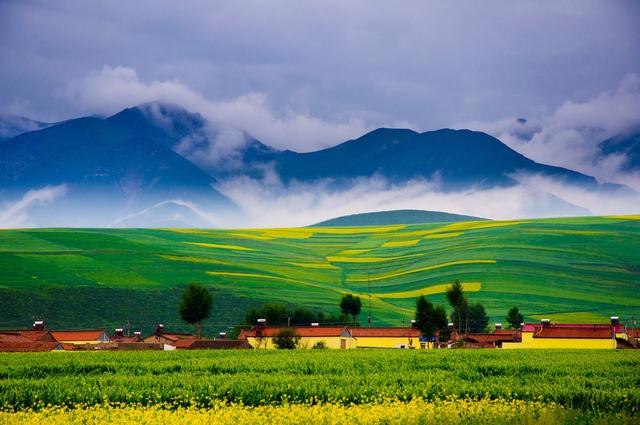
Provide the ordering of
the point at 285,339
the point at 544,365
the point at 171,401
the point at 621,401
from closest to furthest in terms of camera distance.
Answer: the point at 621,401 → the point at 171,401 → the point at 544,365 → the point at 285,339

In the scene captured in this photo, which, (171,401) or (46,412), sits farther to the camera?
(171,401)

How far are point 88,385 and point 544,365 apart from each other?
24.5 m

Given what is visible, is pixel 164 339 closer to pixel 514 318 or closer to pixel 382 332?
pixel 382 332

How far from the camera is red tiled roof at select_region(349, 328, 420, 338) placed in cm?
11300

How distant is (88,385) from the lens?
42.3m

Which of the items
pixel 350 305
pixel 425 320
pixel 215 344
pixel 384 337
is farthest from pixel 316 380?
pixel 350 305

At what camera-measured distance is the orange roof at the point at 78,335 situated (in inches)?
4195

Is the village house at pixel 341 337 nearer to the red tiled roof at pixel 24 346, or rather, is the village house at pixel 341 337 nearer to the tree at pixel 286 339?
the tree at pixel 286 339

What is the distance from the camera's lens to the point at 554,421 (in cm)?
3062

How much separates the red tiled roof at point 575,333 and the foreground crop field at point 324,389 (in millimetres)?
36678

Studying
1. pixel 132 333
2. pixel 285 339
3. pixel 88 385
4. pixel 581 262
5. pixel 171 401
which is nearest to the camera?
pixel 171 401

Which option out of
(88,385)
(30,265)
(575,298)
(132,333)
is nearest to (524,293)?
(575,298)

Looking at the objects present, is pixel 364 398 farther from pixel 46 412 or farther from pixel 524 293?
pixel 524 293

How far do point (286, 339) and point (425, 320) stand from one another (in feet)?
71.4
